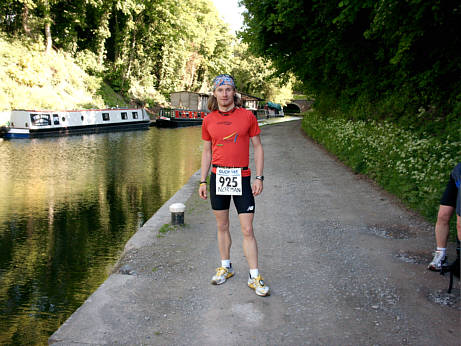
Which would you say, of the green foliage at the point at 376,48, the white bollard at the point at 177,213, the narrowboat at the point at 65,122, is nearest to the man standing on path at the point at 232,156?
the white bollard at the point at 177,213

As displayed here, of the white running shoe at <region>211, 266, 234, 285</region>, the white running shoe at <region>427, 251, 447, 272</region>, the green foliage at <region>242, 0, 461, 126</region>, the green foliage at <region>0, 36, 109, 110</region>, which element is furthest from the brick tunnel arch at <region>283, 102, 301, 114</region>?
the white running shoe at <region>211, 266, 234, 285</region>

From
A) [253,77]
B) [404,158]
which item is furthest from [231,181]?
[253,77]

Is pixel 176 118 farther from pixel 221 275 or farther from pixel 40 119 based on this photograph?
pixel 221 275

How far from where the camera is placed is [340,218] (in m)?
6.94

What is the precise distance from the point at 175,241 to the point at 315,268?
6.36 feet

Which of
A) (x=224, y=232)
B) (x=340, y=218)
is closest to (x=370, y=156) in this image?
(x=340, y=218)

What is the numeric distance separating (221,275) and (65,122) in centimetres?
2536

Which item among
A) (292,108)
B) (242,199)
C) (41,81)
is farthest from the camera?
(292,108)

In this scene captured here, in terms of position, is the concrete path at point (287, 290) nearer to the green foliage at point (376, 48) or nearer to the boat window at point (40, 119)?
the green foliage at point (376, 48)

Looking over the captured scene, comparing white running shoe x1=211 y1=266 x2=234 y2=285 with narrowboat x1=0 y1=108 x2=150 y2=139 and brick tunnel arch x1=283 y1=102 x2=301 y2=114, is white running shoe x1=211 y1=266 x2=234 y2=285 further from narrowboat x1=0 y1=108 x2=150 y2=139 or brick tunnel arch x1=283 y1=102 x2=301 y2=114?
brick tunnel arch x1=283 y1=102 x2=301 y2=114

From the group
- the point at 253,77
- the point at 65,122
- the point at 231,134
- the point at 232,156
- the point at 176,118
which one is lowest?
the point at 176,118

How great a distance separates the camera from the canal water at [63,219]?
5105 millimetres

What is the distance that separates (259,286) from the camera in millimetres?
4148

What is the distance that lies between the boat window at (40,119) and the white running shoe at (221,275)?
2349cm
